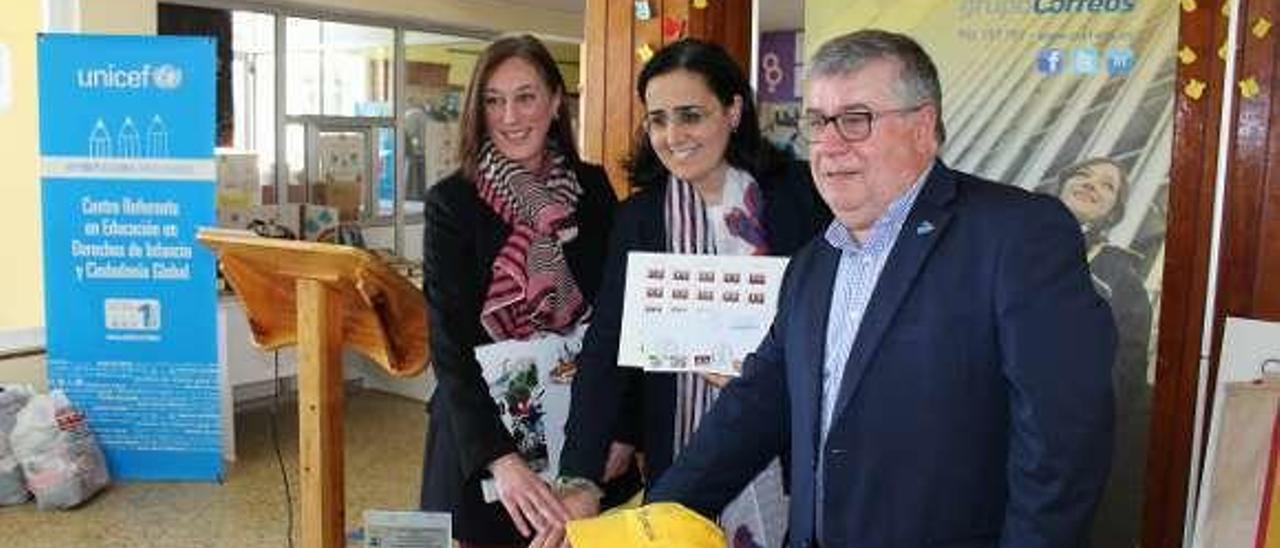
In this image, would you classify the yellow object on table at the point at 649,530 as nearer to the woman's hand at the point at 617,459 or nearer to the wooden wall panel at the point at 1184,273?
the woman's hand at the point at 617,459

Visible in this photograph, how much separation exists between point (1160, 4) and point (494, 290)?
170 cm

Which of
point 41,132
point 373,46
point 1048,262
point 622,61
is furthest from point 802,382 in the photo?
point 373,46

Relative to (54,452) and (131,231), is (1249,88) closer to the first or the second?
(131,231)

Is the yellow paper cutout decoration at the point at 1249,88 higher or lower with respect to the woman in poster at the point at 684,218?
higher

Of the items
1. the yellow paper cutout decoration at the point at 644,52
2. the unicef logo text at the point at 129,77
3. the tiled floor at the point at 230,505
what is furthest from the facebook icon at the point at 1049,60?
the unicef logo text at the point at 129,77

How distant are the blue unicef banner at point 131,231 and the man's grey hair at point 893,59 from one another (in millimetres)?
3939

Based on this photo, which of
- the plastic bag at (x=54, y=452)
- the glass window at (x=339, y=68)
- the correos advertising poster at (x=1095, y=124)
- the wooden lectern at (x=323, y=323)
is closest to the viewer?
the wooden lectern at (x=323, y=323)

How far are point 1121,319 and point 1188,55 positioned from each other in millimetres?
634

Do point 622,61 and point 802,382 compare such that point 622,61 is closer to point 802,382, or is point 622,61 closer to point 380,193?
point 802,382

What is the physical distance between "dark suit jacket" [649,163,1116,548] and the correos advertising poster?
1322 mm

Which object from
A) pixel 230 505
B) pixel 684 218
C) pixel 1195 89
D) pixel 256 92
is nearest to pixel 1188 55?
pixel 1195 89

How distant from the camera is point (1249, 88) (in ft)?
7.97

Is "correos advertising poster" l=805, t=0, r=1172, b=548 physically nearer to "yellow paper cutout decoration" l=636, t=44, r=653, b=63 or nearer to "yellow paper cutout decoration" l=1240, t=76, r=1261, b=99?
"yellow paper cutout decoration" l=1240, t=76, r=1261, b=99

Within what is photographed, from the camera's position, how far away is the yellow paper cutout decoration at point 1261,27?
7.86ft
